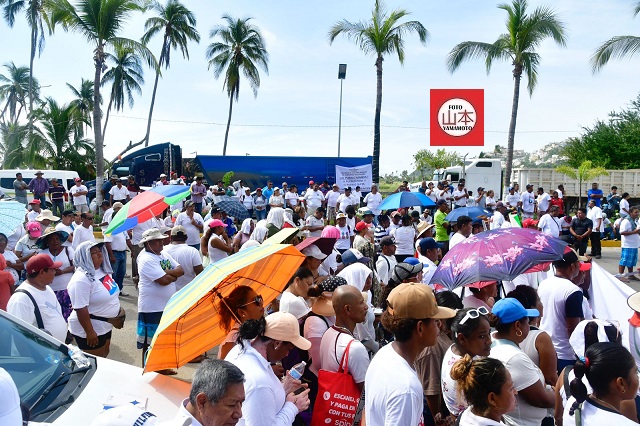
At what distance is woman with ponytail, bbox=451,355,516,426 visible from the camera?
8.94 feet

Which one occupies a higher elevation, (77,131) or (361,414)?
(77,131)

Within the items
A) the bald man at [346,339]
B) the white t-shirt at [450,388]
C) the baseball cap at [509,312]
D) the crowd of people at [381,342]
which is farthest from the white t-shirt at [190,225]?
the baseball cap at [509,312]

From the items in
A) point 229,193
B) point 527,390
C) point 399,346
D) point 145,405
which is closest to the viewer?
point 399,346

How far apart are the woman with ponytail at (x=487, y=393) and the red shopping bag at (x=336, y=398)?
850 millimetres

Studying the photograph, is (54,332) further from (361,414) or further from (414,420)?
(414,420)

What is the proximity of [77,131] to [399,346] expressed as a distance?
3707cm

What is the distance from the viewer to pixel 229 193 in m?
21.2

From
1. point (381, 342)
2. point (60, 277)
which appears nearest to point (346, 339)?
point (381, 342)

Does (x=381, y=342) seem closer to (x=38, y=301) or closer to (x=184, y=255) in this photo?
(x=184, y=255)

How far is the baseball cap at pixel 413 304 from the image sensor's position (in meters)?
2.99

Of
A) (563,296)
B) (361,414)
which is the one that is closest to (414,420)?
(361,414)

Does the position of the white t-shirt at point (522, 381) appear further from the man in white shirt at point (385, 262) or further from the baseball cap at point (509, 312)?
the man in white shirt at point (385, 262)

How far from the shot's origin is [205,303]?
409cm

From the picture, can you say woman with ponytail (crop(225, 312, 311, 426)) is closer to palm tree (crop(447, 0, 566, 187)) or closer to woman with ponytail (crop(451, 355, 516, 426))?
woman with ponytail (crop(451, 355, 516, 426))
